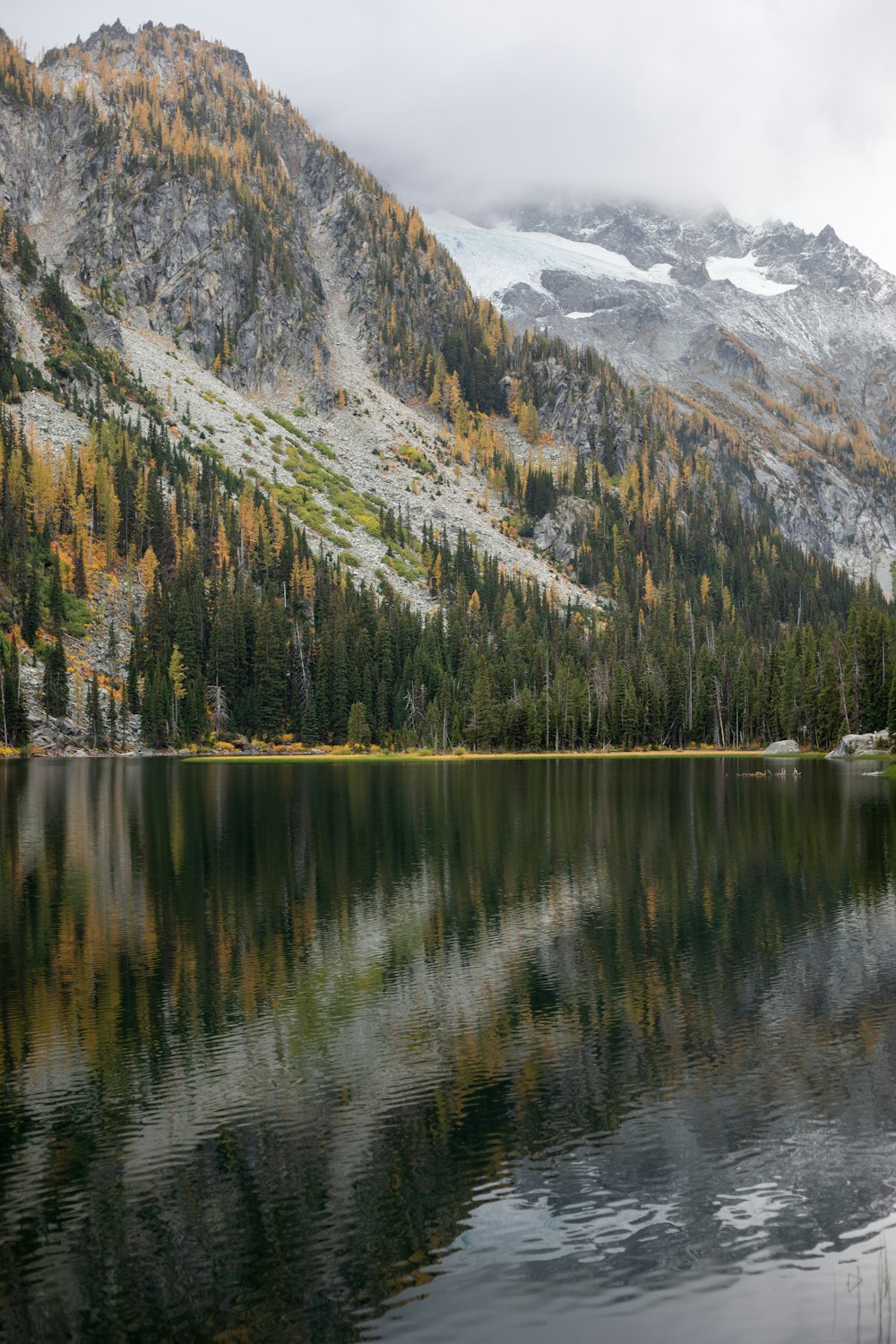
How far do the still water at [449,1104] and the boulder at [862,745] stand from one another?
79991mm

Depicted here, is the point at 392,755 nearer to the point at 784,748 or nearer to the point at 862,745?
the point at 784,748

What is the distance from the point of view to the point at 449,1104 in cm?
1855

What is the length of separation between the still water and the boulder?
79991 mm

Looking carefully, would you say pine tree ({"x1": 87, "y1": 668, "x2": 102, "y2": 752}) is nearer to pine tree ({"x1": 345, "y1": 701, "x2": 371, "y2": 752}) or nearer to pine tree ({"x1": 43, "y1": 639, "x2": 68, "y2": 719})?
pine tree ({"x1": 43, "y1": 639, "x2": 68, "y2": 719})

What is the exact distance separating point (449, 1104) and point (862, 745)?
112 meters

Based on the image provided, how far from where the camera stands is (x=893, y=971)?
88.9 feet

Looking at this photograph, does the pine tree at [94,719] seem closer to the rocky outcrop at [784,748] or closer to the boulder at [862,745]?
the rocky outcrop at [784,748]

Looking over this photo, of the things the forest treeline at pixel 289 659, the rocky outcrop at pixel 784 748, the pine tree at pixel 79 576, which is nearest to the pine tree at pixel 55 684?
the forest treeline at pixel 289 659

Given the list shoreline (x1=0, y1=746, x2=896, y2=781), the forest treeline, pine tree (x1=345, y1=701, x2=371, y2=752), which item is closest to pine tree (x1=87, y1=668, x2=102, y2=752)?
the forest treeline

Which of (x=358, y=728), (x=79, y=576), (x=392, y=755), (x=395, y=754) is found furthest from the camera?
(x=79, y=576)

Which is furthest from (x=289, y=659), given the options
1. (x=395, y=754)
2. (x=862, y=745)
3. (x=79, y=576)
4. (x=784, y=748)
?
(x=862, y=745)

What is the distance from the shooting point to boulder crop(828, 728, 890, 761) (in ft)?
381

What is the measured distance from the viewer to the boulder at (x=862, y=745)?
4574 inches

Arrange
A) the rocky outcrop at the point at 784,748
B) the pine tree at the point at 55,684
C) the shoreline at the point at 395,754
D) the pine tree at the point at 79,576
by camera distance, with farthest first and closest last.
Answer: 1. the pine tree at the point at 79,576
2. the shoreline at the point at 395,754
3. the pine tree at the point at 55,684
4. the rocky outcrop at the point at 784,748
